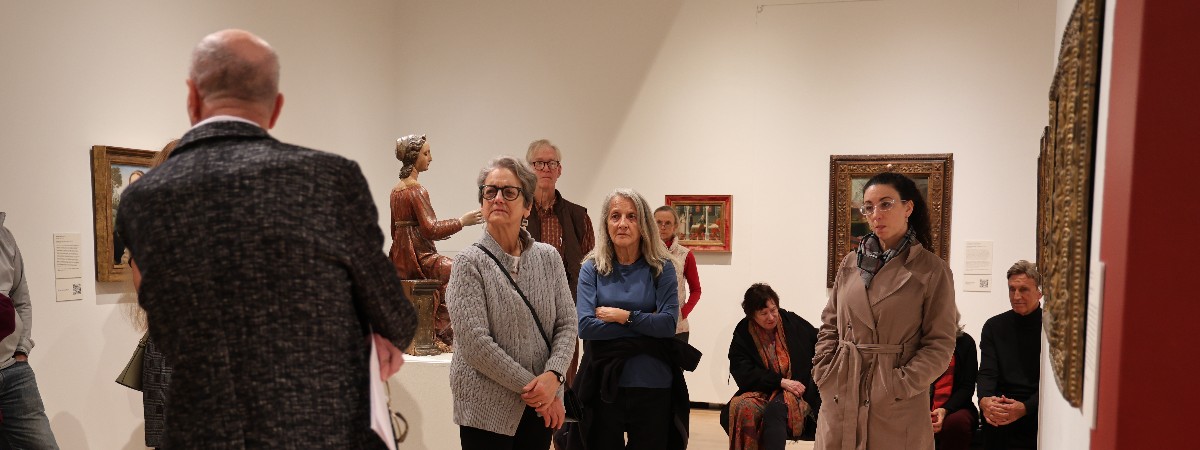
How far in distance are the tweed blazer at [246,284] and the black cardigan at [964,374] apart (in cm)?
448

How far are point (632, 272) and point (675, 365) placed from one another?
1.71ft

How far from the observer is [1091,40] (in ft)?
6.04

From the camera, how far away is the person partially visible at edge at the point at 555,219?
589cm

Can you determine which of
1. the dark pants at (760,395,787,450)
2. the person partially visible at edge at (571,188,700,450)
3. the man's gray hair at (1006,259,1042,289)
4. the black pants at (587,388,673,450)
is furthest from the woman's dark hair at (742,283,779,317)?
the black pants at (587,388,673,450)

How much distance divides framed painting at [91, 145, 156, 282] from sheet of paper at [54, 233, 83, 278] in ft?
0.52

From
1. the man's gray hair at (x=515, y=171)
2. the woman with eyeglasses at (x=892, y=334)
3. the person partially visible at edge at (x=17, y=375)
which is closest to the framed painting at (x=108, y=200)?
the person partially visible at edge at (x=17, y=375)

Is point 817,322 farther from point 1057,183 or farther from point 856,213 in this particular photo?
point 1057,183

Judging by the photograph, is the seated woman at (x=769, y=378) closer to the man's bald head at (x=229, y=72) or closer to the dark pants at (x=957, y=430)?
the dark pants at (x=957, y=430)

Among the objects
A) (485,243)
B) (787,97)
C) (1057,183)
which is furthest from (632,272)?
(787,97)

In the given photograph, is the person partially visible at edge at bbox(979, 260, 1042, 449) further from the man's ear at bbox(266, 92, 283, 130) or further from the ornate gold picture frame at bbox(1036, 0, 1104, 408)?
the man's ear at bbox(266, 92, 283, 130)

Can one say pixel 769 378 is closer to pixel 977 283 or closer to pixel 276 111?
pixel 977 283

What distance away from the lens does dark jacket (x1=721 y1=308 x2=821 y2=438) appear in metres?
5.69

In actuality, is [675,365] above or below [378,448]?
below

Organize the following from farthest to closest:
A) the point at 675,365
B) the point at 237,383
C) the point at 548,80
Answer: the point at 548,80 < the point at 675,365 < the point at 237,383
